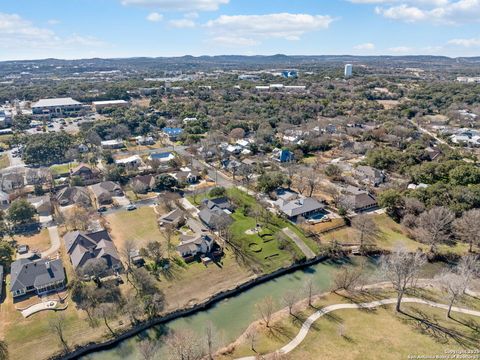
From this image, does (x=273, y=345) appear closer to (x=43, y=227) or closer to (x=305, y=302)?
(x=305, y=302)

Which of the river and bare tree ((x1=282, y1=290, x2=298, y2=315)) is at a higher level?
bare tree ((x1=282, y1=290, x2=298, y2=315))

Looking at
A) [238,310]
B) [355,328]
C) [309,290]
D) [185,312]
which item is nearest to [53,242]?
[185,312]

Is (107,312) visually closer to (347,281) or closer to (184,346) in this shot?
(184,346)

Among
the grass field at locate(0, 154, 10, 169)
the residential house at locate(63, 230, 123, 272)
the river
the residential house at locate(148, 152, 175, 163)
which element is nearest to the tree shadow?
the river

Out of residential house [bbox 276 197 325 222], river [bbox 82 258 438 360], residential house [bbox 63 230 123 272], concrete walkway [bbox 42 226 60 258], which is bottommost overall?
river [bbox 82 258 438 360]

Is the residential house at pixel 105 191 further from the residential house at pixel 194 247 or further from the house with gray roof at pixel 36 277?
the residential house at pixel 194 247

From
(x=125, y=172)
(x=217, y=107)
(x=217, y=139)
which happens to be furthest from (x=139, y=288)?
(x=217, y=107)

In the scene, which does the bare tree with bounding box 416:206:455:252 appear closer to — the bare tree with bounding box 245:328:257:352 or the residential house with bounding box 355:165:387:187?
the residential house with bounding box 355:165:387:187
